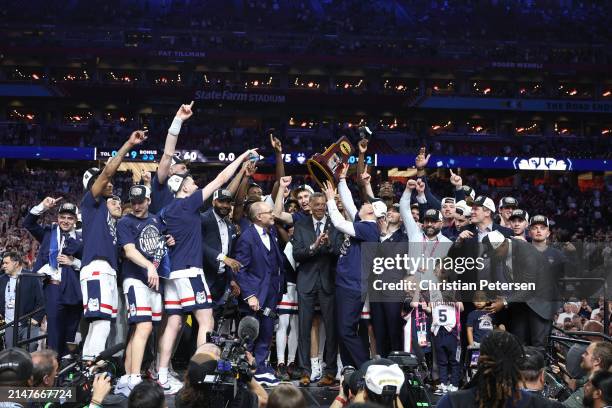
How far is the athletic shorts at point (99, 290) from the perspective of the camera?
637cm

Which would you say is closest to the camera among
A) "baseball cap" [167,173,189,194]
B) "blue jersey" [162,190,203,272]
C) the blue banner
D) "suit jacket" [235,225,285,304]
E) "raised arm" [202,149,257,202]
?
"raised arm" [202,149,257,202]

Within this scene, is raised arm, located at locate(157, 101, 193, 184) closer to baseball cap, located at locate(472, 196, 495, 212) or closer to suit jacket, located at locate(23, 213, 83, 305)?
suit jacket, located at locate(23, 213, 83, 305)

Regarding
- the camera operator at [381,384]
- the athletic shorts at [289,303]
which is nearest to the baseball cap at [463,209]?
the athletic shorts at [289,303]

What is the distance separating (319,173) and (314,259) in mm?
1041

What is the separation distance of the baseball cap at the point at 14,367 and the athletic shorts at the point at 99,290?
2376mm

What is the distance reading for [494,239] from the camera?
292 inches

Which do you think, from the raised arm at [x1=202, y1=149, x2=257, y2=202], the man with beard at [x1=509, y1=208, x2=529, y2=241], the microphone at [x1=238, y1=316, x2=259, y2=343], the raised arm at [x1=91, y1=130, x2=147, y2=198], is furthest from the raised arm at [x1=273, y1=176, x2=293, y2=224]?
the microphone at [x1=238, y1=316, x2=259, y2=343]

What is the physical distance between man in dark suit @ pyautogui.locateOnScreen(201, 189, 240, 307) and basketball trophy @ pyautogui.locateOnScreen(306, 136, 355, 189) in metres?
1.11

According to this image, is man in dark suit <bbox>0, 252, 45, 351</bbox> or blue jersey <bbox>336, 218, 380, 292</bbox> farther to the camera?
man in dark suit <bbox>0, 252, 45, 351</bbox>

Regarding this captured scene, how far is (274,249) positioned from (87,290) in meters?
1.93

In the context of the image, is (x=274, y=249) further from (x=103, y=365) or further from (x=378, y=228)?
(x=103, y=365)

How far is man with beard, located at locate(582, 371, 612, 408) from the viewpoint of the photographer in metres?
4.14

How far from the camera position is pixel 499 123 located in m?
41.7

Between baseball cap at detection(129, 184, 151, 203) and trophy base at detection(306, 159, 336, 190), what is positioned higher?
trophy base at detection(306, 159, 336, 190)
